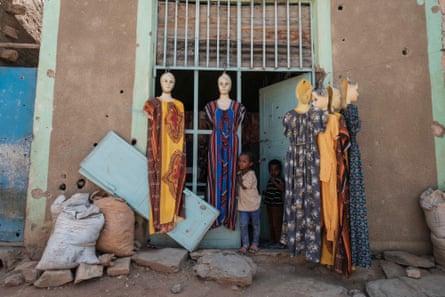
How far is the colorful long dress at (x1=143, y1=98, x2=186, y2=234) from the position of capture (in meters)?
3.66

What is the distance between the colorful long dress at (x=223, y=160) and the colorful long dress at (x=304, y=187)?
2.20 ft

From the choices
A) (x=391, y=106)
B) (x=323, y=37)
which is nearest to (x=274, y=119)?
(x=323, y=37)

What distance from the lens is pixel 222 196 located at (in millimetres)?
3877

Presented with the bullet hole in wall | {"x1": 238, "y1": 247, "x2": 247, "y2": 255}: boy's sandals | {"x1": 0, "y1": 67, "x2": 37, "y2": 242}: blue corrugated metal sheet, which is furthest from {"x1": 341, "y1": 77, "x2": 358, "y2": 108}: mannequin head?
{"x1": 0, "y1": 67, "x2": 37, "y2": 242}: blue corrugated metal sheet

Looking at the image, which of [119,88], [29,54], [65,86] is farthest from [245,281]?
[29,54]

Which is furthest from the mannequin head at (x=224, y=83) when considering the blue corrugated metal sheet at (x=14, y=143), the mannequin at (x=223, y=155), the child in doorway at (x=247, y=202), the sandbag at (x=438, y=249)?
the sandbag at (x=438, y=249)

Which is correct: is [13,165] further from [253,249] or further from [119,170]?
[253,249]

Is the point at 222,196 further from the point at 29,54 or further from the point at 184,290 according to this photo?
the point at 29,54

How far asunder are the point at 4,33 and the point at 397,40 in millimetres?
5076

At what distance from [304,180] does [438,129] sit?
6.07 ft

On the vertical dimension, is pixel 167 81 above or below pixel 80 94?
above

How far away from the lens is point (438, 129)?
3949 millimetres

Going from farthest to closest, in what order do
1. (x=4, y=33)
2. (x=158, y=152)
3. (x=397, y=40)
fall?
(x=4, y=33), (x=397, y=40), (x=158, y=152)

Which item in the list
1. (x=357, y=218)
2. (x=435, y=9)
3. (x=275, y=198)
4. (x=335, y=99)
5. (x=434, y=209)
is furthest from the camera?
(x=275, y=198)
